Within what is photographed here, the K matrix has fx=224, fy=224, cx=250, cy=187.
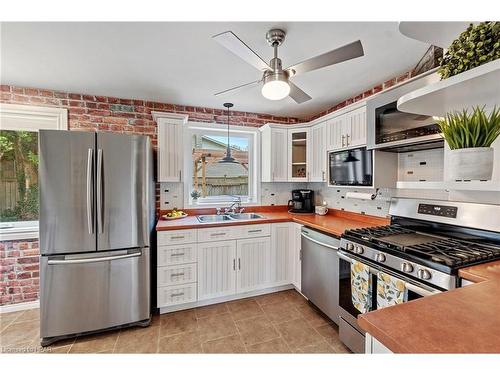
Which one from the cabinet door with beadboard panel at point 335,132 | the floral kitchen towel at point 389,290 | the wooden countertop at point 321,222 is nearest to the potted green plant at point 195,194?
the wooden countertop at point 321,222

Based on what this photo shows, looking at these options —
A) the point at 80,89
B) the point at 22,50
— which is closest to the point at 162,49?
the point at 22,50

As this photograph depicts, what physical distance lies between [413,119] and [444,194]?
604mm

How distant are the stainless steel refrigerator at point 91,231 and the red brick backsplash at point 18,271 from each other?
84 cm

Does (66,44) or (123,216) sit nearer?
(66,44)

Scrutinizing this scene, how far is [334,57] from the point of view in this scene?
1.28m

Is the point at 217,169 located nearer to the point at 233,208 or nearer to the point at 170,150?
the point at 233,208

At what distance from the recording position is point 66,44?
162cm

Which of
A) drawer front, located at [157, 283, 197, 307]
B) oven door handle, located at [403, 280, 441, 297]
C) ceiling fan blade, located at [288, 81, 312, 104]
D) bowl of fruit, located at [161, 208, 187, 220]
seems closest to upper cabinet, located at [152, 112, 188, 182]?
bowl of fruit, located at [161, 208, 187, 220]

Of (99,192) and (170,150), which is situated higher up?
(170,150)

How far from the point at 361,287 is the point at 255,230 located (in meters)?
1.27

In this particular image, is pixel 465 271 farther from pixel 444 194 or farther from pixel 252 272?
pixel 252 272

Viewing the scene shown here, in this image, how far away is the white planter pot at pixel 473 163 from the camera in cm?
91

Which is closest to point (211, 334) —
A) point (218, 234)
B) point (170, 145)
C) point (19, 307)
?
point (218, 234)

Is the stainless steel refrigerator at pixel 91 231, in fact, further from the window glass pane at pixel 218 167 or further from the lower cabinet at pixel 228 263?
the window glass pane at pixel 218 167
